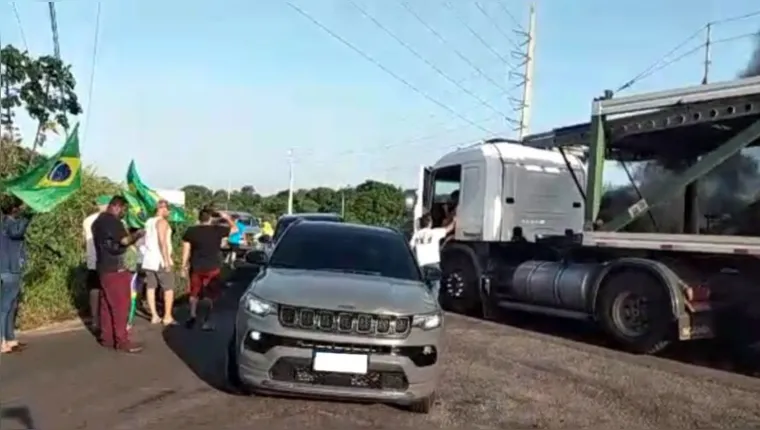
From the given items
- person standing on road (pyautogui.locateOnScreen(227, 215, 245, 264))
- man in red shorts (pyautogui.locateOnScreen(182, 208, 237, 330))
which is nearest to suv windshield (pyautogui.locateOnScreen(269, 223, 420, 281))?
man in red shorts (pyautogui.locateOnScreen(182, 208, 237, 330))

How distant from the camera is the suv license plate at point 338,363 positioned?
668 cm

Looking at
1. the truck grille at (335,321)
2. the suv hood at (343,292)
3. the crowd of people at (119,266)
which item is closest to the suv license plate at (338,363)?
the truck grille at (335,321)

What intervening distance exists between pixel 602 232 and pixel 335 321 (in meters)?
6.44

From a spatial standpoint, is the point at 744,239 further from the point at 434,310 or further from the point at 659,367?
the point at 434,310

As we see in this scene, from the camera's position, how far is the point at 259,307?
695cm

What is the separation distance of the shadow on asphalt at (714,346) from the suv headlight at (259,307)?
6.53m

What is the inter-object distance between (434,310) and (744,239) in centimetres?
506

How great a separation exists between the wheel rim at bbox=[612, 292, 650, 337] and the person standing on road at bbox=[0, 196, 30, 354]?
7.48 meters

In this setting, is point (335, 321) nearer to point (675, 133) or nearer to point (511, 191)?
point (675, 133)

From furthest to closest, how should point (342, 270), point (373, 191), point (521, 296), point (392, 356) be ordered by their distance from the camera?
point (373, 191) → point (521, 296) → point (342, 270) → point (392, 356)

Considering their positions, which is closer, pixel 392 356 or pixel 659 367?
pixel 392 356

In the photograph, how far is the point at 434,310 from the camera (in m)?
7.25

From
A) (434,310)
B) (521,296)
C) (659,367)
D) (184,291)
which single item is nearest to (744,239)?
(659,367)

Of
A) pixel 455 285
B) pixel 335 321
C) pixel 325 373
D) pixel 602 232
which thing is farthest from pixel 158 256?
pixel 602 232
